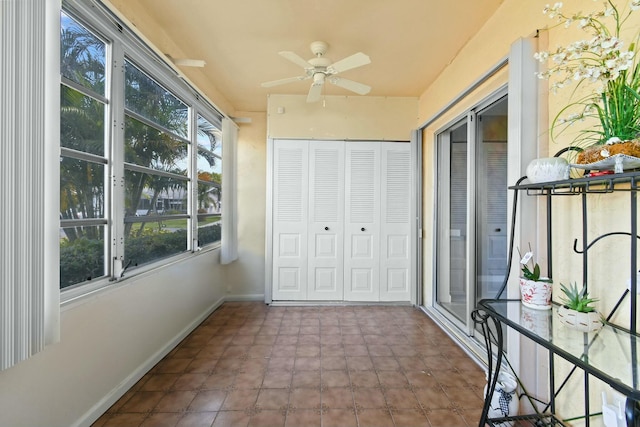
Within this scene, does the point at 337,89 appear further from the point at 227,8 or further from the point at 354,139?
the point at 227,8

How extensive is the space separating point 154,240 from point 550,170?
2.76m

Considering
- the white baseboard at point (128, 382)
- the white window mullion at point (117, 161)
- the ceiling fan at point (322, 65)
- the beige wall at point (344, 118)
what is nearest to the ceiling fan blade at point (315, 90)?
the ceiling fan at point (322, 65)

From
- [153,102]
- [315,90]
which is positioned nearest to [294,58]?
[315,90]

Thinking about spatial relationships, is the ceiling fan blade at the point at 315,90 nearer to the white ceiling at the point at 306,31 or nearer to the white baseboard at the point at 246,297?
the white ceiling at the point at 306,31

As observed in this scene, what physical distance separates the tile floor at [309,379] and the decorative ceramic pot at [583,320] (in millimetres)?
960

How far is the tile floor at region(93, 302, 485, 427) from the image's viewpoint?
1696 millimetres

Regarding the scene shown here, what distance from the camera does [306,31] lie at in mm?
2271

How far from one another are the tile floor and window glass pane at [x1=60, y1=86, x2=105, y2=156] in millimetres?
1661

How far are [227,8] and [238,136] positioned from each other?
208cm

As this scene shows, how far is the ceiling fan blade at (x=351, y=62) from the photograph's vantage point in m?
2.02

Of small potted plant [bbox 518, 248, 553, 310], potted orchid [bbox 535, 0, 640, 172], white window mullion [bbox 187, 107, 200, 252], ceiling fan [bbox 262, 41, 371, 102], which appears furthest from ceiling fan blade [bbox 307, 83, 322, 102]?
small potted plant [bbox 518, 248, 553, 310]

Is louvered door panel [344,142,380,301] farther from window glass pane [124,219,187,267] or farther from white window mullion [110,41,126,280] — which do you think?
white window mullion [110,41,126,280]

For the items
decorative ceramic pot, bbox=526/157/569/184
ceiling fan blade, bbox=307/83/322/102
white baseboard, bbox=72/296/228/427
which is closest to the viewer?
decorative ceramic pot, bbox=526/157/569/184

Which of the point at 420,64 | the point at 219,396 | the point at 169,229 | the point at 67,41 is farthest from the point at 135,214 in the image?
the point at 420,64
